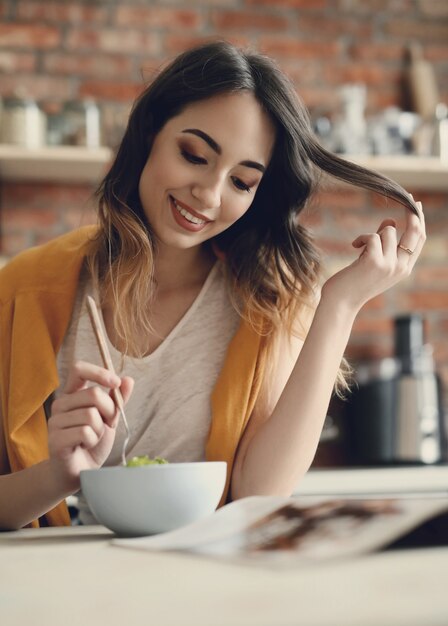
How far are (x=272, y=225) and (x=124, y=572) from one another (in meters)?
0.99

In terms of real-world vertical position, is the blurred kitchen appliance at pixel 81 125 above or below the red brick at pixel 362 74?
below

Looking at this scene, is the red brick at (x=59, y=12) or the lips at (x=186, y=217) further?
the red brick at (x=59, y=12)

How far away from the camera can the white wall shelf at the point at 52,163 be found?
102 inches

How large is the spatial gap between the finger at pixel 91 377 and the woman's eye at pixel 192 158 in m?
0.49

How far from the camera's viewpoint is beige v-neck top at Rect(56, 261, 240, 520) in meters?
1.41

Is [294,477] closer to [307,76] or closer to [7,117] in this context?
[7,117]

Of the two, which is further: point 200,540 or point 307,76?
point 307,76

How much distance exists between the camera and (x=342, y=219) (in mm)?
3016

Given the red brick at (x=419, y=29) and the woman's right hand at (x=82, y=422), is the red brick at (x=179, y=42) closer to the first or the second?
the red brick at (x=419, y=29)

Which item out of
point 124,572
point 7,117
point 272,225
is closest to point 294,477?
point 272,225

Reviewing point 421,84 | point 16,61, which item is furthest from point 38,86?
point 421,84

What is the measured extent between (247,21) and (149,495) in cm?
249

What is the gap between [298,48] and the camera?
3.03 m

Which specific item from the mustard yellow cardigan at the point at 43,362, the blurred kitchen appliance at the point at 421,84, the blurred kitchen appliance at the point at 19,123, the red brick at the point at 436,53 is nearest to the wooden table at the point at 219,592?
the mustard yellow cardigan at the point at 43,362
